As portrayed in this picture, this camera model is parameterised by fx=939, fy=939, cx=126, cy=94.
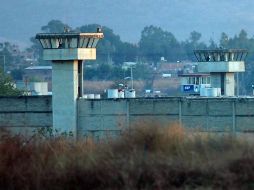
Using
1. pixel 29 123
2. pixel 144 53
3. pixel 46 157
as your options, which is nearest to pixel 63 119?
pixel 29 123

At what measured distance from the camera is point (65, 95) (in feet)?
127

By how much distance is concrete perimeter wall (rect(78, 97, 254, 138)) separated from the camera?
36.0 meters

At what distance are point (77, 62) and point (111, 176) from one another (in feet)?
71.6

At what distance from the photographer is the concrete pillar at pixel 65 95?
3803 cm

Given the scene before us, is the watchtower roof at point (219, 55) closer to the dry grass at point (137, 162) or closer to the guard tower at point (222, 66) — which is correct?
the guard tower at point (222, 66)

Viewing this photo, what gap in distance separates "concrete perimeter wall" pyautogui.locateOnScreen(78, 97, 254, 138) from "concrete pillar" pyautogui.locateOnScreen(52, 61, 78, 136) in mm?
940

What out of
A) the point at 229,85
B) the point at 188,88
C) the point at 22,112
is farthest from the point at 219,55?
the point at 22,112

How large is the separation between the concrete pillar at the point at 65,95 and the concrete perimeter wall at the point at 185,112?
Answer: 0.94 metres

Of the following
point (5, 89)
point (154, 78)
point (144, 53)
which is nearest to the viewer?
point (5, 89)

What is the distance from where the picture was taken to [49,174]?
734 inches

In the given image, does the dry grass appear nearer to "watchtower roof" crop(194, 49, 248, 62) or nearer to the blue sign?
"watchtower roof" crop(194, 49, 248, 62)

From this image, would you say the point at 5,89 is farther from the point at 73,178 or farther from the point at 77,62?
the point at 73,178

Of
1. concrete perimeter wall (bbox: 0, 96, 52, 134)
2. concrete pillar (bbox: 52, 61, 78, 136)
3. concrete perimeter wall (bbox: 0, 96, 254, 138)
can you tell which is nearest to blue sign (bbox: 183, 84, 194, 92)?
concrete pillar (bbox: 52, 61, 78, 136)

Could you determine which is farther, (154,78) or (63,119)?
(154,78)
